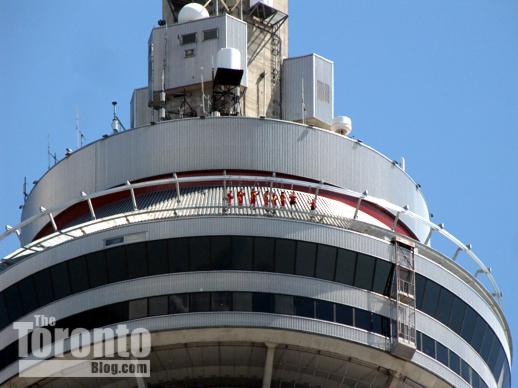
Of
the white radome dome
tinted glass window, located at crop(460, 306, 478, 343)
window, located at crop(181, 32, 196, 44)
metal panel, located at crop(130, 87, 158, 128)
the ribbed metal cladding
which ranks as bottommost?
tinted glass window, located at crop(460, 306, 478, 343)

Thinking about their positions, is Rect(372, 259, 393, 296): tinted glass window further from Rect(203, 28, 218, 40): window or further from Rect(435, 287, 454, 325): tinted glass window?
Rect(203, 28, 218, 40): window

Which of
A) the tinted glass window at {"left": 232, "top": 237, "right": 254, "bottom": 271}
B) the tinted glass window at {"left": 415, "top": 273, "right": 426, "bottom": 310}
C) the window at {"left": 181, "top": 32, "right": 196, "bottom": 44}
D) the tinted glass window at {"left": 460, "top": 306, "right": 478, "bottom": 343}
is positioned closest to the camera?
the tinted glass window at {"left": 232, "top": 237, "right": 254, "bottom": 271}

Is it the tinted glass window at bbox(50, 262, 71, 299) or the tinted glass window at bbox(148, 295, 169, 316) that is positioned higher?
the tinted glass window at bbox(50, 262, 71, 299)

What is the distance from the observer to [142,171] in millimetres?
98750

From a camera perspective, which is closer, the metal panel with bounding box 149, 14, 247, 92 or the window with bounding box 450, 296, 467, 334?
the window with bounding box 450, 296, 467, 334

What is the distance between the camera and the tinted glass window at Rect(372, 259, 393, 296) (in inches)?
3602

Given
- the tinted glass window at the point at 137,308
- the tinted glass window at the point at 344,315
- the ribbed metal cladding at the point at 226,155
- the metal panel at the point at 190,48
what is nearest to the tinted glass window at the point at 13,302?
the tinted glass window at the point at 137,308

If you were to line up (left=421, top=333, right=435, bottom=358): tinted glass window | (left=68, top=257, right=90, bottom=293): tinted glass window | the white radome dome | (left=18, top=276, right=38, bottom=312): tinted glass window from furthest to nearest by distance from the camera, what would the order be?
1. the white radome dome
2. (left=18, top=276, right=38, bottom=312): tinted glass window
3. (left=421, top=333, right=435, bottom=358): tinted glass window
4. (left=68, top=257, right=90, bottom=293): tinted glass window

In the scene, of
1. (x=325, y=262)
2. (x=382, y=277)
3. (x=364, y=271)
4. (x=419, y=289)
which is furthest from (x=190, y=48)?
(x=419, y=289)

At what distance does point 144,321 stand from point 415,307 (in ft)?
38.5

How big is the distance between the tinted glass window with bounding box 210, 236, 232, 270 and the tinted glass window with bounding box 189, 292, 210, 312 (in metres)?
1.50

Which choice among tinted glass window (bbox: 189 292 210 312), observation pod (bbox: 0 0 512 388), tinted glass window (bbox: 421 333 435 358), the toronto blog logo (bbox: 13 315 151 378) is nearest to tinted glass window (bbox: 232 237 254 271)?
observation pod (bbox: 0 0 512 388)

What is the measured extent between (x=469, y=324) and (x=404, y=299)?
4.50 meters

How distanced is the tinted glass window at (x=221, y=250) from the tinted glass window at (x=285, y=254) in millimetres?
1977
